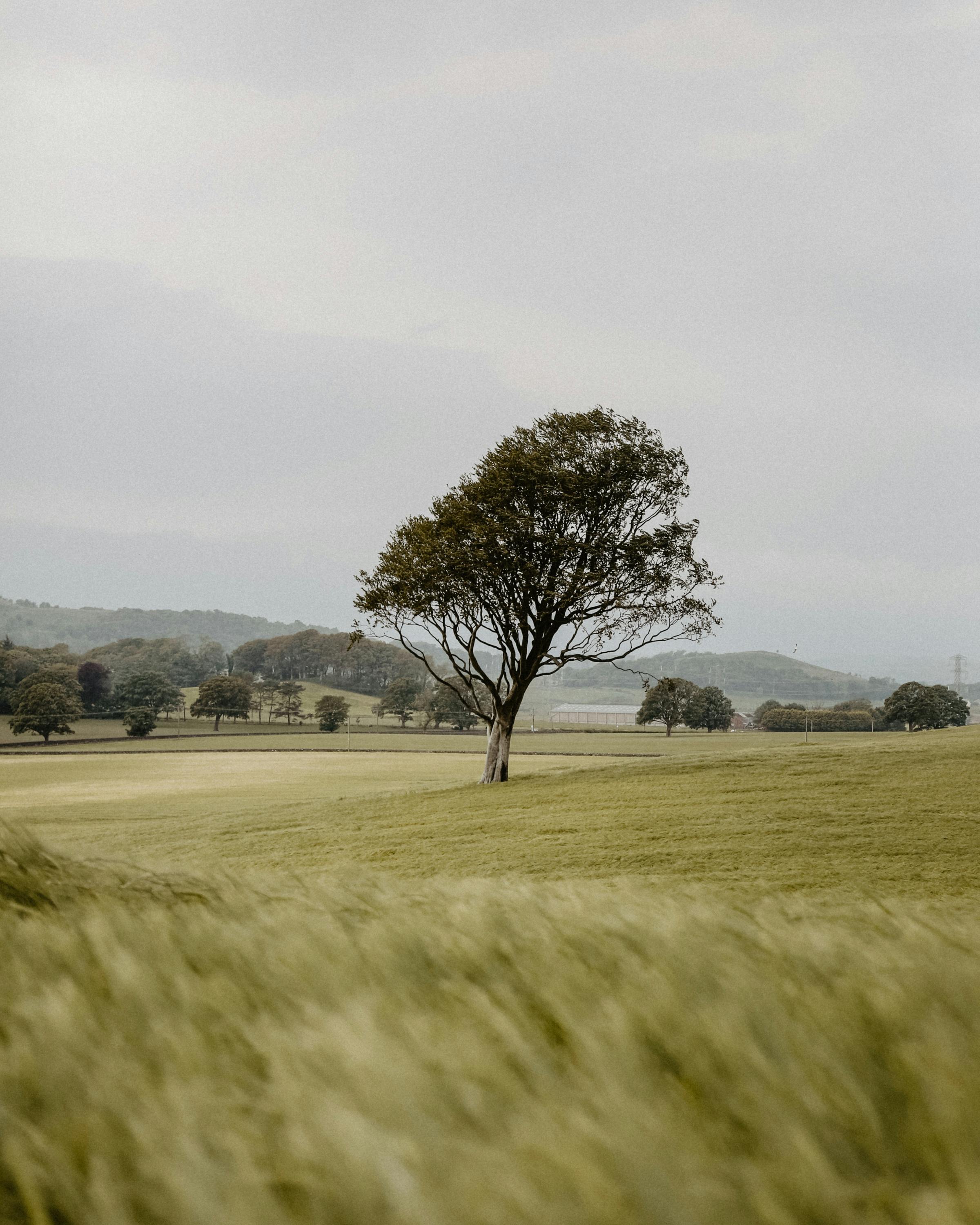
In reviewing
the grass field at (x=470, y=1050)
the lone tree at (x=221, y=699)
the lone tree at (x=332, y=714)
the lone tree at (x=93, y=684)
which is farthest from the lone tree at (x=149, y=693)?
the grass field at (x=470, y=1050)

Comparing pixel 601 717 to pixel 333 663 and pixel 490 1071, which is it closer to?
pixel 333 663

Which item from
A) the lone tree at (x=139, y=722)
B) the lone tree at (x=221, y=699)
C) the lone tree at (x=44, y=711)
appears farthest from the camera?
the lone tree at (x=221, y=699)

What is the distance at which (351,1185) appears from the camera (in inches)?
→ 19.7

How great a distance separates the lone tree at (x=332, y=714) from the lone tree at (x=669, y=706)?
129ft

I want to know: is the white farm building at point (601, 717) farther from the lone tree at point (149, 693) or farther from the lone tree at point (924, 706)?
the lone tree at point (924, 706)

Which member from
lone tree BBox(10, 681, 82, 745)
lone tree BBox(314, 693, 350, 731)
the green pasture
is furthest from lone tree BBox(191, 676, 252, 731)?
the green pasture

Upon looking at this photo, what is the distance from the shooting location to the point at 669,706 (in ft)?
329

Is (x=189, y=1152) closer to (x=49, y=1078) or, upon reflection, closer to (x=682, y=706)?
(x=49, y=1078)

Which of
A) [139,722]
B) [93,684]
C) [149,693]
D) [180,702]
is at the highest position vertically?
[93,684]

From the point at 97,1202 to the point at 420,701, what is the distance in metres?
120

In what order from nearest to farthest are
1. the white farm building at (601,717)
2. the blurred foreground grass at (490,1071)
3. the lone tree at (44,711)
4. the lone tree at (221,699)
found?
the blurred foreground grass at (490,1071)
the lone tree at (44,711)
the lone tree at (221,699)
the white farm building at (601,717)

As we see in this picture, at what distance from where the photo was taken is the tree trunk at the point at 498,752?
30.7m

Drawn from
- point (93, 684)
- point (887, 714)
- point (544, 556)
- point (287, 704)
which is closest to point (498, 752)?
point (544, 556)

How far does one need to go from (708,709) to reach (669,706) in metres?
12.5
